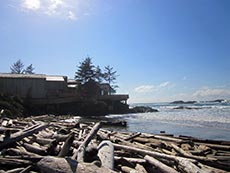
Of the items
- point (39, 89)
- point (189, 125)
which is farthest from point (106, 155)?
point (39, 89)

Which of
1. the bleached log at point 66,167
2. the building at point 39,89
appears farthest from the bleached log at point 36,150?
the building at point 39,89

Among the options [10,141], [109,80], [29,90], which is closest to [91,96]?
[29,90]

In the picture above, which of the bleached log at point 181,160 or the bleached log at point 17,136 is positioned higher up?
the bleached log at point 17,136

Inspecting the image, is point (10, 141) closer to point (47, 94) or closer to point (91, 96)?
point (47, 94)

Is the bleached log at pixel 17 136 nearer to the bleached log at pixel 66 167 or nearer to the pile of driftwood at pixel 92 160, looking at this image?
the pile of driftwood at pixel 92 160

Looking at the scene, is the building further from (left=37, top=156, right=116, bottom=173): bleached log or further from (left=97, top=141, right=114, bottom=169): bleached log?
(left=37, top=156, right=116, bottom=173): bleached log

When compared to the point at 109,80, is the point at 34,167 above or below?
below

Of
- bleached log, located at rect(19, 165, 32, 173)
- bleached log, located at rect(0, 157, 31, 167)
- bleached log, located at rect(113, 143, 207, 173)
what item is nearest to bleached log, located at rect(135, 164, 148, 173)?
bleached log, located at rect(113, 143, 207, 173)

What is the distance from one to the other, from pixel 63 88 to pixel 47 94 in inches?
178

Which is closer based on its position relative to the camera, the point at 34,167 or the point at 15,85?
the point at 34,167

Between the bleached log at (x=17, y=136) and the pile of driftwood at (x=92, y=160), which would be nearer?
the pile of driftwood at (x=92, y=160)

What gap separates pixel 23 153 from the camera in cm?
788

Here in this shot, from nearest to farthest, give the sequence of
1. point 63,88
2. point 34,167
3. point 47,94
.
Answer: point 34,167 < point 47,94 < point 63,88

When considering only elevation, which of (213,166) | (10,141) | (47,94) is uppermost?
(47,94)
